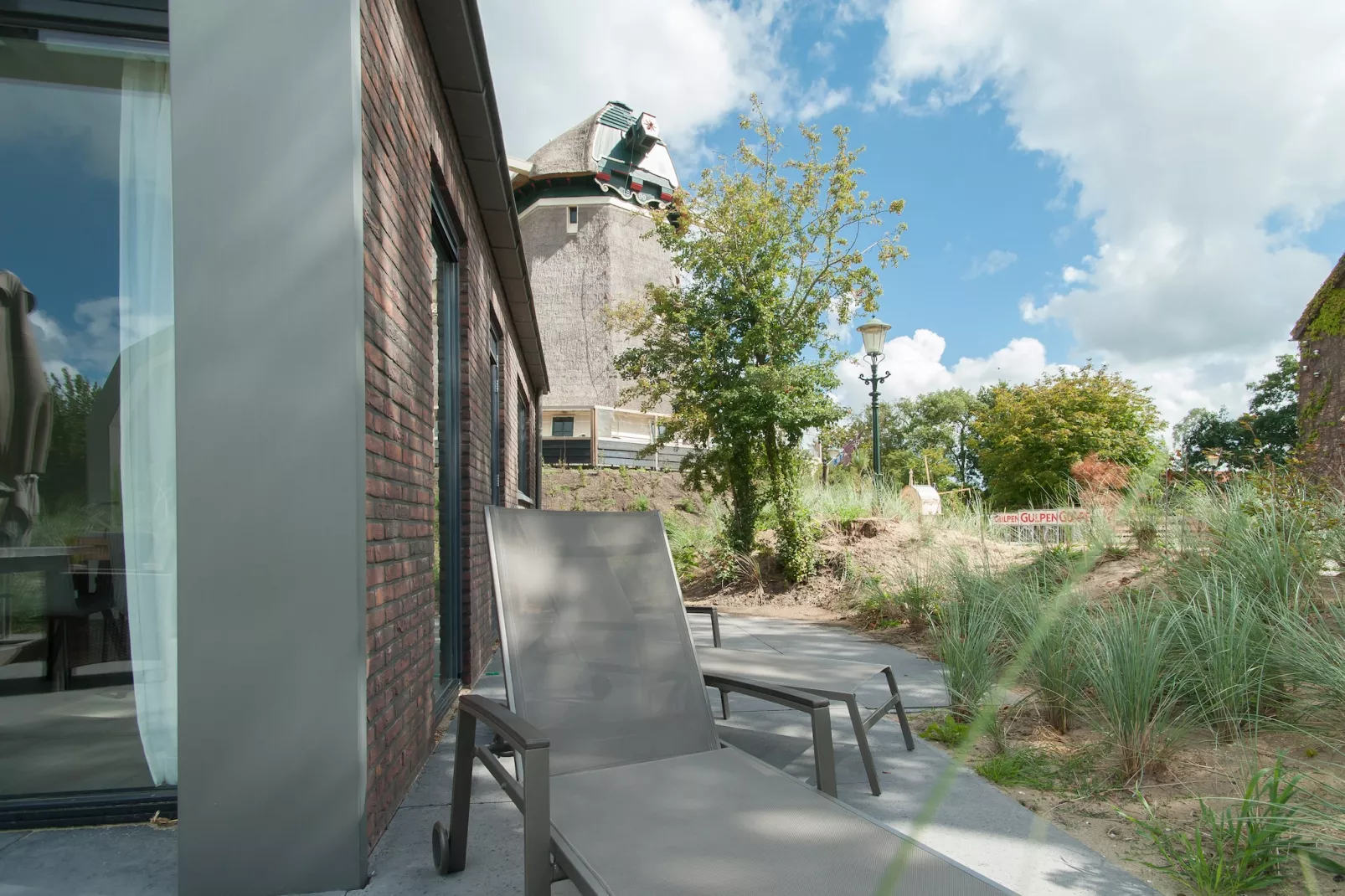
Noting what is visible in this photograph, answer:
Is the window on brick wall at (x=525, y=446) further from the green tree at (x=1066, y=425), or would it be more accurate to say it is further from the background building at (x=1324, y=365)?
the green tree at (x=1066, y=425)

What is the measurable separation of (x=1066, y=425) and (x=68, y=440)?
1175 inches

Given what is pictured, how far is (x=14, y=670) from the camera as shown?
2615 millimetres

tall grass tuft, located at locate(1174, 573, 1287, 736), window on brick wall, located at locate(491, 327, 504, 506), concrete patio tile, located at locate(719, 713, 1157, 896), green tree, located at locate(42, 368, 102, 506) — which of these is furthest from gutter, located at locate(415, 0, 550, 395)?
tall grass tuft, located at locate(1174, 573, 1287, 736)

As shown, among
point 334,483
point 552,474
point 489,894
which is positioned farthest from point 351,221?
point 552,474

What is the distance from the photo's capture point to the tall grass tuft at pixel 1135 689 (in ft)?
9.70

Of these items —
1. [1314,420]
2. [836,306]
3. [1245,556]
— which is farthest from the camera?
[836,306]

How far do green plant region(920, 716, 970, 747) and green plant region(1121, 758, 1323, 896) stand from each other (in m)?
1.30

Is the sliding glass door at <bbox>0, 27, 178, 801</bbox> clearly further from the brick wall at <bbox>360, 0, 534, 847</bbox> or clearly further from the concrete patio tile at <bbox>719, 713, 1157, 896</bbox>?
the concrete patio tile at <bbox>719, 713, 1157, 896</bbox>

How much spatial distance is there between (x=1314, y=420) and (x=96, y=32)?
1261 cm

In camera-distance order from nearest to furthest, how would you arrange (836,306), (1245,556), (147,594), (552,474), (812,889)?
(812,889), (147,594), (1245,556), (836,306), (552,474)

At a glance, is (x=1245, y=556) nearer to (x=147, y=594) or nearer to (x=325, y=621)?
(x=325, y=621)

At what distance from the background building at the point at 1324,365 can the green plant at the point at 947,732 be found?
7.69 metres

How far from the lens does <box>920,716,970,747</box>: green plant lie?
3.66 meters

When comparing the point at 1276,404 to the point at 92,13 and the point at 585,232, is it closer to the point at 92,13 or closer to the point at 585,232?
the point at 585,232
